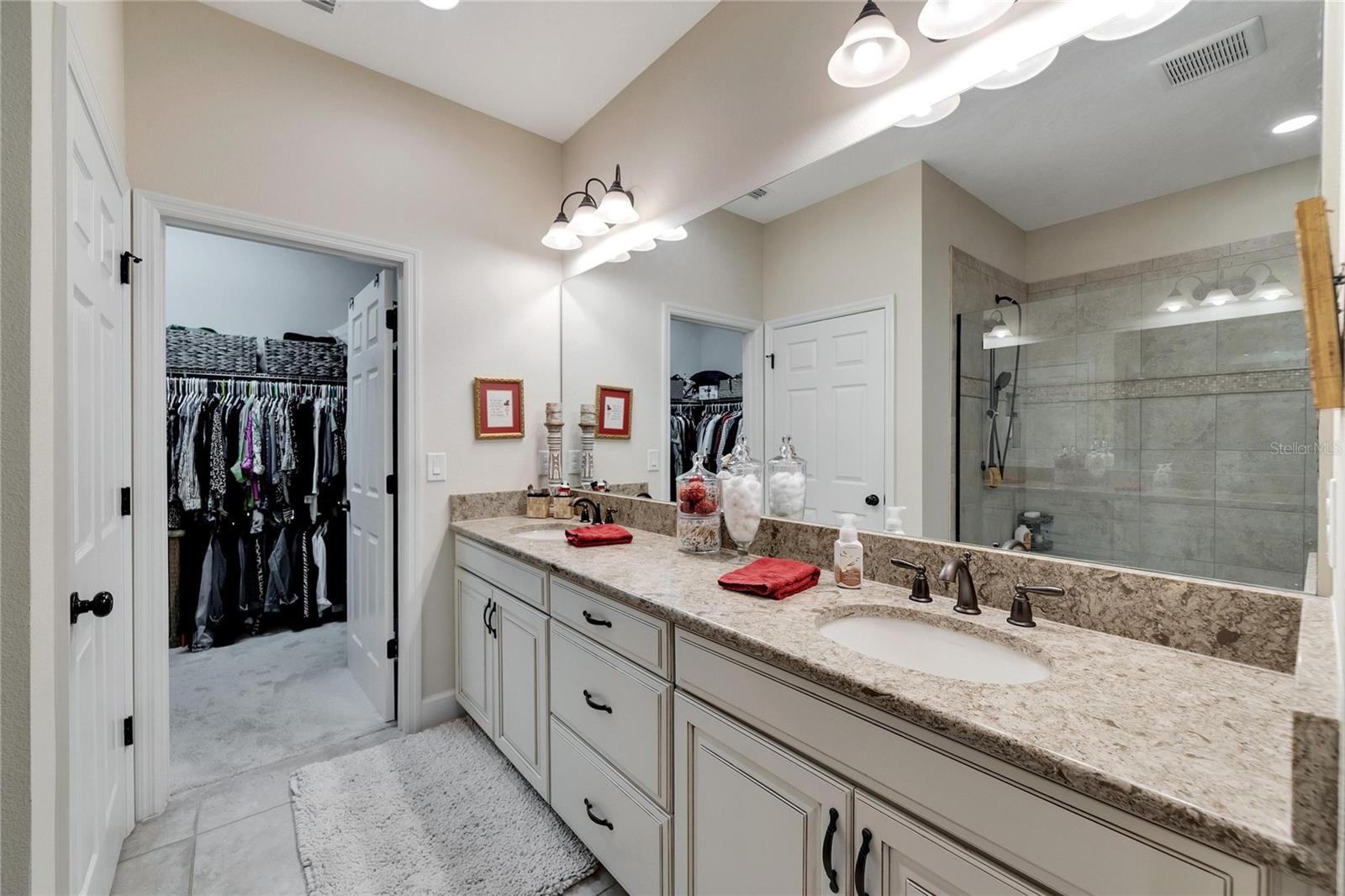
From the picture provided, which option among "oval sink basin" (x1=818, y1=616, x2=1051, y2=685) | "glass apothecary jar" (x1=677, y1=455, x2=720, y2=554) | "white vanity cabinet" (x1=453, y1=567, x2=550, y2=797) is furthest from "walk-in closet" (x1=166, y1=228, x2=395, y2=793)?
"oval sink basin" (x1=818, y1=616, x2=1051, y2=685)

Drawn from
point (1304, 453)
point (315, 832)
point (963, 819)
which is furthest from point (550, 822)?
point (1304, 453)

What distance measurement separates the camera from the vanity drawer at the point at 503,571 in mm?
1801

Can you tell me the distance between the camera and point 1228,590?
3.14ft

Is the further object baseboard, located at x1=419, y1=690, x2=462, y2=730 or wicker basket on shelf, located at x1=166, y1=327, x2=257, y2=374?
wicker basket on shelf, located at x1=166, y1=327, x2=257, y2=374

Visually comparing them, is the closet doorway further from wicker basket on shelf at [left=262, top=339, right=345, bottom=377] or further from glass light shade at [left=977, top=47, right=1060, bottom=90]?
glass light shade at [left=977, top=47, right=1060, bottom=90]

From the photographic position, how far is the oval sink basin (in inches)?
40.6

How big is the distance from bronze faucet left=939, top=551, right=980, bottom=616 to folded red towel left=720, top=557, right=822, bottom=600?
323mm

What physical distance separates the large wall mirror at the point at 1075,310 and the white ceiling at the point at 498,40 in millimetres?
932

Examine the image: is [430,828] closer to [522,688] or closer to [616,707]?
[522,688]

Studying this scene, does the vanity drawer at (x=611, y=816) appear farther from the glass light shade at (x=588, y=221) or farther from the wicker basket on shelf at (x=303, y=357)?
the wicker basket on shelf at (x=303, y=357)

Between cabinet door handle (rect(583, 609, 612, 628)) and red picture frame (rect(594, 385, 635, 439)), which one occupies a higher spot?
red picture frame (rect(594, 385, 635, 439))

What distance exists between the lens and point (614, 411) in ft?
8.51

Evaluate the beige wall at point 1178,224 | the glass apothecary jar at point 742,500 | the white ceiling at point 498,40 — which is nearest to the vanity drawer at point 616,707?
the glass apothecary jar at point 742,500

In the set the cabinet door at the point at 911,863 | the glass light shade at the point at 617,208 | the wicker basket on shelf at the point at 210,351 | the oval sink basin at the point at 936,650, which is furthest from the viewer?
the wicker basket on shelf at the point at 210,351
